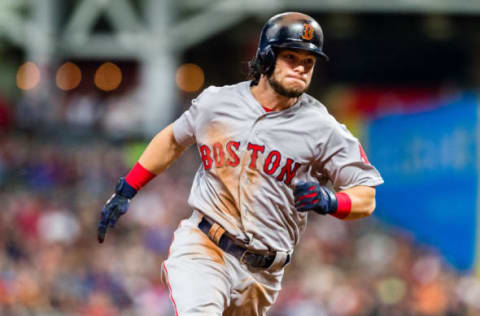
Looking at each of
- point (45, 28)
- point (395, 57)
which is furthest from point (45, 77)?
point (395, 57)

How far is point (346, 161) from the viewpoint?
4.03m

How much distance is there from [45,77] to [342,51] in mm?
10309

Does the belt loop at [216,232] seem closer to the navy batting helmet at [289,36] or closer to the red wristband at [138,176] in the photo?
the red wristband at [138,176]

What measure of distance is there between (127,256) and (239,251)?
22.0 feet

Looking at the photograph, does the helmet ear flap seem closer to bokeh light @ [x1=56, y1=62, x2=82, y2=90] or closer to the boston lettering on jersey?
the boston lettering on jersey

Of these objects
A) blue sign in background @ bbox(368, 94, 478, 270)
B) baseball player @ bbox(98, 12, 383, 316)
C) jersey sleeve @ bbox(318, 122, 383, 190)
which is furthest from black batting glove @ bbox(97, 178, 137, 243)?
blue sign in background @ bbox(368, 94, 478, 270)

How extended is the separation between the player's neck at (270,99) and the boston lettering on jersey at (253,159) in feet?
0.76

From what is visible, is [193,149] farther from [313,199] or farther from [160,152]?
[313,199]

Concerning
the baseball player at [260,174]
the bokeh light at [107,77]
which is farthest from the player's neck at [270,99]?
the bokeh light at [107,77]

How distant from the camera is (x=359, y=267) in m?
12.9

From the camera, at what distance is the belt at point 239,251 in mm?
4188

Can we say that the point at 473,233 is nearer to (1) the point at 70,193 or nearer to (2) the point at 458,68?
(1) the point at 70,193

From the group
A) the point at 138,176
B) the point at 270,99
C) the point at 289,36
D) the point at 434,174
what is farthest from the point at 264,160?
the point at 434,174

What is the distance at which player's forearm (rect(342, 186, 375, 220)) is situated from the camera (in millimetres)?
3947
